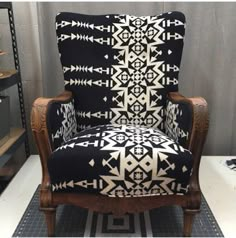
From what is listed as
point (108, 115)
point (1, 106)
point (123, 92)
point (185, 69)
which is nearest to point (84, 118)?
point (108, 115)

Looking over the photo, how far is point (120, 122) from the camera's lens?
1539 mm

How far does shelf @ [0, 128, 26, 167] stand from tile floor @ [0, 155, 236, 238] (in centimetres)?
18

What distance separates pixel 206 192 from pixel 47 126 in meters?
0.94

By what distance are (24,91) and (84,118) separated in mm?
623

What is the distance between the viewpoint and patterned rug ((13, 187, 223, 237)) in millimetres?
1245

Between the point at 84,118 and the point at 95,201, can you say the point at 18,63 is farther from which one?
the point at 95,201

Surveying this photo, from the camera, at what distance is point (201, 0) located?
68.6 inches

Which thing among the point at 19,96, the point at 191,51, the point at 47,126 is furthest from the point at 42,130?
the point at 191,51

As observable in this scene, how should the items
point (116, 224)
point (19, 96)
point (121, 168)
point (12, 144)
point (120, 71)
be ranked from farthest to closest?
point (19, 96) → point (12, 144) → point (120, 71) → point (116, 224) → point (121, 168)

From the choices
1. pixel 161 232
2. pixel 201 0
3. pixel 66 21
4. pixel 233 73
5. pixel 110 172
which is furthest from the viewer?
pixel 233 73

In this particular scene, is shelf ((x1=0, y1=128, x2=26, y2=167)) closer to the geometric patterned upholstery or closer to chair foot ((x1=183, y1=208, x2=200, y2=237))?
the geometric patterned upholstery

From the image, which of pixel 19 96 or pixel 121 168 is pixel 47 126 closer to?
pixel 121 168

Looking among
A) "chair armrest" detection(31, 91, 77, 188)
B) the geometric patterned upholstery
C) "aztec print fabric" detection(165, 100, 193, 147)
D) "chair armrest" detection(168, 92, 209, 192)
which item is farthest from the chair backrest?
"chair armrest" detection(168, 92, 209, 192)

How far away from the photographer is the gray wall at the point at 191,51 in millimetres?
1762
